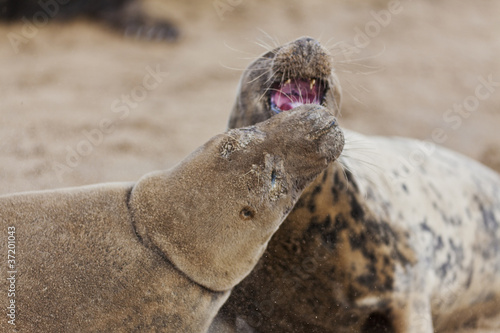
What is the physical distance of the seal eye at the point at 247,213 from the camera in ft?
8.52

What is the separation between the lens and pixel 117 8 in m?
9.85

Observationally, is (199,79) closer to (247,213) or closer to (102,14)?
(102,14)

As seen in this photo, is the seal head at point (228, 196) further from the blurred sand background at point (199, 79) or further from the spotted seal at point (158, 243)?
the blurred sand background at point (199, 79)

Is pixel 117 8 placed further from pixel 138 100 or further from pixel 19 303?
pixel 19 303

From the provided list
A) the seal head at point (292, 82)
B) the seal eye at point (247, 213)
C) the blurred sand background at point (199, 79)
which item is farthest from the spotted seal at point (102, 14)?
the seal eye at point (247, 213)

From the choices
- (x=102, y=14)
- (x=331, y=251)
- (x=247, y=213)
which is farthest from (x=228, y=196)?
(x=102, y=14)

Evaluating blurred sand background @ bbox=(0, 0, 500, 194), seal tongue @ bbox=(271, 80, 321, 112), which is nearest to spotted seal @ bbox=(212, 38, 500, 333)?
seal tongue @ bbox=(271, 80, 321, 112)

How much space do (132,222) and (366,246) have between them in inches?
52.2

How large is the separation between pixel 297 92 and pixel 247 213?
3.57ft

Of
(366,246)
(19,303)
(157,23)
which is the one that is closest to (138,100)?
(157,23)

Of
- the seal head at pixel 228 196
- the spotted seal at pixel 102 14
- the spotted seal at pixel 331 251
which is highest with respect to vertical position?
the seal head at pixel 228 196

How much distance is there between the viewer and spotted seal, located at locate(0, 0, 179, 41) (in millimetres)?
9547

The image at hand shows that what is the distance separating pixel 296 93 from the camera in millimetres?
3506

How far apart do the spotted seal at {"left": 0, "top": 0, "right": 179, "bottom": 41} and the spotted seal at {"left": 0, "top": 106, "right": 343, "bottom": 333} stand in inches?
274
